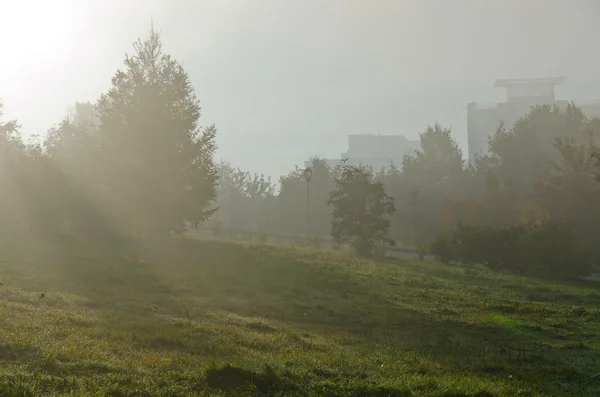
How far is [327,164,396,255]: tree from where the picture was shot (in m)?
43.5

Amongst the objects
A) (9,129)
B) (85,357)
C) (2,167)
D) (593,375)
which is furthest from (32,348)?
(9,129)

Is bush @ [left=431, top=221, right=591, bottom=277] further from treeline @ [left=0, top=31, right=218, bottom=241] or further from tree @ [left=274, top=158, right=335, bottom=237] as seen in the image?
tree @ [left=274, top=158, right=335, bottom=237]

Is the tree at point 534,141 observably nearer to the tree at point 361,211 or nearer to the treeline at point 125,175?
the tree at point 361,211

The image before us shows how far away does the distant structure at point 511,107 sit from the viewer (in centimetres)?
14588

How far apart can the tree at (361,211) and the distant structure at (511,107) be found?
107 meters

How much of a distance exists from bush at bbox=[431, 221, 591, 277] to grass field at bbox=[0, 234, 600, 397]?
850 centimetres

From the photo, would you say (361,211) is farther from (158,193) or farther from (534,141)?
(534,141)

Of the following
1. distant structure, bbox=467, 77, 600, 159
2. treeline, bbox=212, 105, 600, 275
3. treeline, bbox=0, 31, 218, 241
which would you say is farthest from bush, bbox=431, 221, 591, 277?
distant structure, bbox=467, 77, 600, 159

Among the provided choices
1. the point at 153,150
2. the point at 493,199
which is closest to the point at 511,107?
the point at 493,199

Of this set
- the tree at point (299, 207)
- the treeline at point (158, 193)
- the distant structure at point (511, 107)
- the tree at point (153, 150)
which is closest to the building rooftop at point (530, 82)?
the distant structure at point (511, 107)

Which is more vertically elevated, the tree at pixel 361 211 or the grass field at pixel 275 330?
the tree at pixel 361 211

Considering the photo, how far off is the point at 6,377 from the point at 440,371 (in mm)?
7474

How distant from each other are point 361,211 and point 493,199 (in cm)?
2496

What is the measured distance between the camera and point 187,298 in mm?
20188
